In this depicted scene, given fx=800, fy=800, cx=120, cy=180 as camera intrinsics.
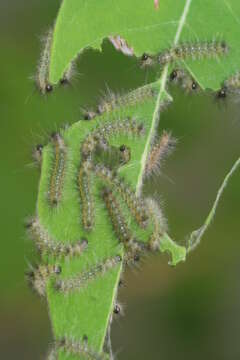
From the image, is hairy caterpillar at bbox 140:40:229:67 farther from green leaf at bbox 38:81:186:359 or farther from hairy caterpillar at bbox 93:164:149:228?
hairy caterpillar at bbox 93:164:149:228

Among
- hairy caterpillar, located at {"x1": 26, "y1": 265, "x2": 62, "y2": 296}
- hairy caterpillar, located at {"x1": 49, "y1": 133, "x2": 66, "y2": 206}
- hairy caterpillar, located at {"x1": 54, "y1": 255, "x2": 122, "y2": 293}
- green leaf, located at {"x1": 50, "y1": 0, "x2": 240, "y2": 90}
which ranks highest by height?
green leaf, located at {"x1": 50, "y1": 0, "x2": 240, "y2": 90}

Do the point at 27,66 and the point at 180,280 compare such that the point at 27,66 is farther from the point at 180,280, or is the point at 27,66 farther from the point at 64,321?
the point at 64,321

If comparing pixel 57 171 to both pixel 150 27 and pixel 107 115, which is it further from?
pixel 150 27

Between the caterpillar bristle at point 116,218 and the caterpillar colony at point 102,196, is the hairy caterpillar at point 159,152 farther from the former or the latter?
the caterpillar bristle at point 116,218

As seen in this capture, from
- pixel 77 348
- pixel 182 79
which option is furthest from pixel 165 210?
pixel 77 348

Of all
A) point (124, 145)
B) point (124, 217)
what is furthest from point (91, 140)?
point (124, 217)

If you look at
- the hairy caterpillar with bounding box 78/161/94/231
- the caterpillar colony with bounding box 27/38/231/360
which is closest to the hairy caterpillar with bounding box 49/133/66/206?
the caterpillar colony with bounding box 27/38/231/360

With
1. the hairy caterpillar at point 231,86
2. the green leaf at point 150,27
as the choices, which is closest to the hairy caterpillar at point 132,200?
the green leaf at point 150,27
